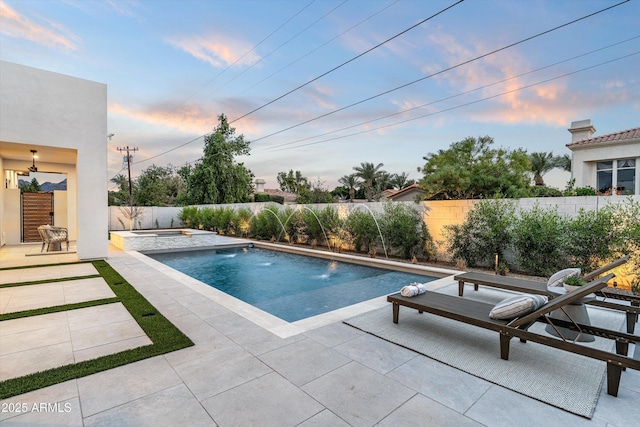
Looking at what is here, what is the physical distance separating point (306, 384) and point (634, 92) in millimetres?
14426

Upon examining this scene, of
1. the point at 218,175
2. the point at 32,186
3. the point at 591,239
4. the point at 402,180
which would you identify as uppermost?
the point at 218,175

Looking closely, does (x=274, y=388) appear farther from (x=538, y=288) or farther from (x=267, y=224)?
(x=267, y=224)

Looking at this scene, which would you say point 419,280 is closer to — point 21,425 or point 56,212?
point 21,425

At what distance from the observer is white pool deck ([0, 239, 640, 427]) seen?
85.7 inches

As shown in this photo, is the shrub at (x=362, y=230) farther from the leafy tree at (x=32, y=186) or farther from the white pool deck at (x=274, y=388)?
the leafy tree at (x=32, y=186)

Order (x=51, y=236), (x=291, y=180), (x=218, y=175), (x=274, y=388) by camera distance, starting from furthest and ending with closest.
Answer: (x=291, y=180) < (x=218, y=175) < (x=51, y=236) < (x=274, y=388)

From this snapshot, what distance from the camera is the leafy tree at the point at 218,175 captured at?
28656 mm

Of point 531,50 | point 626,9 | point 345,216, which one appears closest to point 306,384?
point 345,216

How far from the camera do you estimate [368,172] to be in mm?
30359

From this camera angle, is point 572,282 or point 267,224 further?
point 267,224

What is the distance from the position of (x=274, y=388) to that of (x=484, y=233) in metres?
6.90

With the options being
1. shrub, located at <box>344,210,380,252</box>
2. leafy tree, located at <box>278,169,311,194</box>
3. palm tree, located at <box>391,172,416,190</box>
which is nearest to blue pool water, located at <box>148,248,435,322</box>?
shrub, located at <box>344,210,380,252</box>

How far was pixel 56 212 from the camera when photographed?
13.6 metres

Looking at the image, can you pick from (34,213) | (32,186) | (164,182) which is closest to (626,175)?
(34,213)
